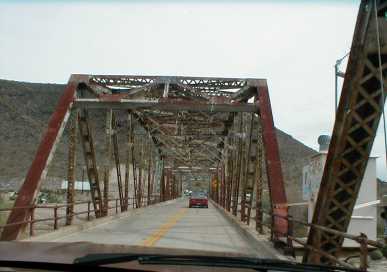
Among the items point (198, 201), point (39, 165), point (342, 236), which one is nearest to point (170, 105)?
point (39, 165)

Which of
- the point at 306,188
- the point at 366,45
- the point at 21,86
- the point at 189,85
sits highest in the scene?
the point at 21,86

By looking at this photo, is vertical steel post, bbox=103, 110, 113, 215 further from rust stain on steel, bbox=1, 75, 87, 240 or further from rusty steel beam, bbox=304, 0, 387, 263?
rusty steel beam, bbox=304, 0, 387, 263

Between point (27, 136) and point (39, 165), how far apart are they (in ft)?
303

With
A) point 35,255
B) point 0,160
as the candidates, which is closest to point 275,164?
point 35,255

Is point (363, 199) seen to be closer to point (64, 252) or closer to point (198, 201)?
point (64, 252)

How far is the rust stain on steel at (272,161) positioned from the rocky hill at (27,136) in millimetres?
52868

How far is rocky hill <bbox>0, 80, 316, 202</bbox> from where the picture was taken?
3607 inches

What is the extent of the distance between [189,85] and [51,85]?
12663cm

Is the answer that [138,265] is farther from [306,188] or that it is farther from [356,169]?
[306,188]

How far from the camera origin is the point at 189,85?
79.5 ft

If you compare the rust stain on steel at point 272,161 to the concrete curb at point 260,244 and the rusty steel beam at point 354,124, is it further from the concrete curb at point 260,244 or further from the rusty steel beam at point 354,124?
the rusty steel beam at point 354,124

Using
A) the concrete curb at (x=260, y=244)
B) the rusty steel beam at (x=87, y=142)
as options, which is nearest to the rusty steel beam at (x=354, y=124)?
the concrete curb at (x=260, y=244)

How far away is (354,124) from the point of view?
876 centimetres

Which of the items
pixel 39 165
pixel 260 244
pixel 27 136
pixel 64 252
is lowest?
pixel 260 244
